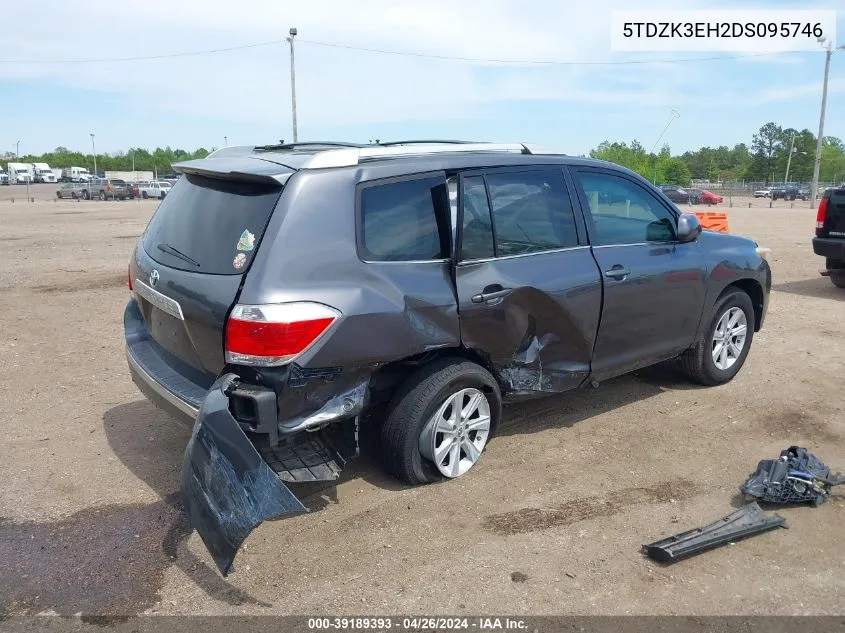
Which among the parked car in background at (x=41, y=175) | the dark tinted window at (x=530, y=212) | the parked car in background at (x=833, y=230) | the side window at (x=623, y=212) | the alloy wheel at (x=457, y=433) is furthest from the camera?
the parked car in background at (x=41, y=175)

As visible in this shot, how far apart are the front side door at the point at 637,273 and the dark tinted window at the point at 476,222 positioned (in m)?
0.83

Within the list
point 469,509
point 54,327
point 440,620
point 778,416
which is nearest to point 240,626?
point 440,620

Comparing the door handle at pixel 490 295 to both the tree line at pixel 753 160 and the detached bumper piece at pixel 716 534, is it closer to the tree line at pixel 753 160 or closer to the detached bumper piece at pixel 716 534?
the detached bumper piece at pixel 716 534

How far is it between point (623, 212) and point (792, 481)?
2006mm

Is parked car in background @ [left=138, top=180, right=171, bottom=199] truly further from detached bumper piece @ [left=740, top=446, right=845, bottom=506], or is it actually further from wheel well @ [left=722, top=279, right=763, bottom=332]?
detached bumper piece @ [left=740, top=446, right=845, bottom=506]

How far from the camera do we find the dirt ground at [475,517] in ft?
10.2

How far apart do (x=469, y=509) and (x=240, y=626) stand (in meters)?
1.37

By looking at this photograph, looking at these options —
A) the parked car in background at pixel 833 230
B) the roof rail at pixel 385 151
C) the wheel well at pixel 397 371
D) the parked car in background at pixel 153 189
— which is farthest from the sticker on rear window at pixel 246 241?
the parked car in background at pixel 153 189

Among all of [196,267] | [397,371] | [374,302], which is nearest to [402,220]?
[374,302]

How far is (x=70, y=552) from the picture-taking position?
3463 millimetres

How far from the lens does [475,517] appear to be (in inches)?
148

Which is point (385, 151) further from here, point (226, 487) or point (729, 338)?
point (729, 338)

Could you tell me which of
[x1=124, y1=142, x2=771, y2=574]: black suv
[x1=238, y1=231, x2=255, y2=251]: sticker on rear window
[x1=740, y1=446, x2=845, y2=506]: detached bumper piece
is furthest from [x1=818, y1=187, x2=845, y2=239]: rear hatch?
[x1=238, y1=231, x2=255, y2=251]: sticker on rear window

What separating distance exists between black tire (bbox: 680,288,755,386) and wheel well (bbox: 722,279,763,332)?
8 cm
